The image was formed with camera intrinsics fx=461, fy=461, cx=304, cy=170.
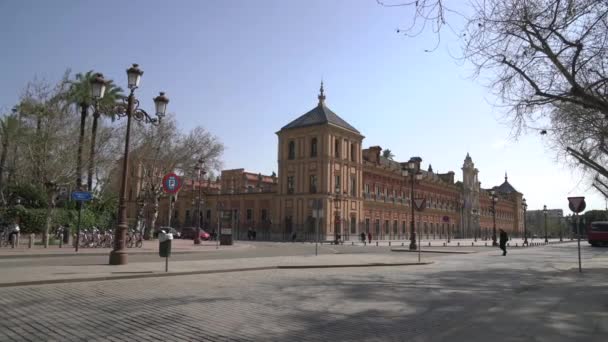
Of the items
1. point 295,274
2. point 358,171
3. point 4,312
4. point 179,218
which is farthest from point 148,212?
point 4,312

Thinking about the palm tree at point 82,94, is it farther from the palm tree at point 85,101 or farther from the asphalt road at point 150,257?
the asphalt road at point 150,257

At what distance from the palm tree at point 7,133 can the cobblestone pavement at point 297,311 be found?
24250 mm

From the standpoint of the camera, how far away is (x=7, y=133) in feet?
99.1

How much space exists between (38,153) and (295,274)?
19361 millimetres

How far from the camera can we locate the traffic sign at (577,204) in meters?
17.7

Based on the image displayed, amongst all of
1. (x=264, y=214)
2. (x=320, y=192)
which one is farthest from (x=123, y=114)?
(x=264, y=214)

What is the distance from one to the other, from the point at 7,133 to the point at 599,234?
5234 cm

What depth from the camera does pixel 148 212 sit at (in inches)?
2815

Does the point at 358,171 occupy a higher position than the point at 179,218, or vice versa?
the point at 358,171

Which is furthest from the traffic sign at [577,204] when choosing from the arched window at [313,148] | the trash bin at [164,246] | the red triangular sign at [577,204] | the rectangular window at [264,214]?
the rectangular window at [264,214]

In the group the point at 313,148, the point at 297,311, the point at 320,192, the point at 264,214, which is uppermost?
the point at 313,148

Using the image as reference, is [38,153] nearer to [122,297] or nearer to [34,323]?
[122,297]

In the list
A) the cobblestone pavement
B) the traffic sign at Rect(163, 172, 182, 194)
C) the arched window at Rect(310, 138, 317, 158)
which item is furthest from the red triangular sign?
the arched window at Rect(310, 138, 317, 158)

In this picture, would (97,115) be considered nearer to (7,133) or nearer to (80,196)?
(7,133)
